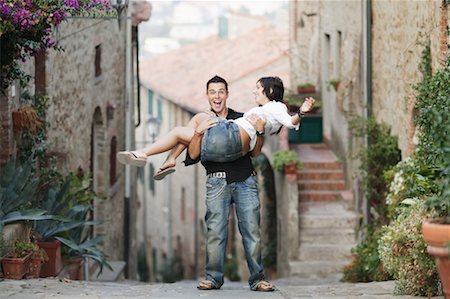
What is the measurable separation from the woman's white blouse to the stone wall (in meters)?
3.66

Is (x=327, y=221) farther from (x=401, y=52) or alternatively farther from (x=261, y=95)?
(x=261, y=95)

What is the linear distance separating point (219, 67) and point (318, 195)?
743 inches

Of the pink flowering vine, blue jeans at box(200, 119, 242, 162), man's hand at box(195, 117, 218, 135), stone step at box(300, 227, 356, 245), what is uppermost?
the pink flowering vine

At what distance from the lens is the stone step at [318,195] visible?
21.8 m

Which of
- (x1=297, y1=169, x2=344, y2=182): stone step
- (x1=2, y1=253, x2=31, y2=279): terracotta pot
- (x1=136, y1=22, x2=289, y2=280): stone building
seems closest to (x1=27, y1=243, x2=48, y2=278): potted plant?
(x1=2, y1=253, x2=31, y2=279): terracotta pot

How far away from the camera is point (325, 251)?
65.1 feet

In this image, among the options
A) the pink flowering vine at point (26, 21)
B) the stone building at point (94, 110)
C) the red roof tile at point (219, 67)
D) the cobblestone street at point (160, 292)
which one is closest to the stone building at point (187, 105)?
the red roof tile at point (219, 67)

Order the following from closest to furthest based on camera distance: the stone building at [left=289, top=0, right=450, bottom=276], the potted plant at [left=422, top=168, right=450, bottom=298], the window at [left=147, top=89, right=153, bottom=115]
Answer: the potted plant at [left=422, top=168, right=450, bottom=298], the stone building at [left=289, top=0, right=450, bottom=276], the window at [left=147, top=89, right=153, bottom=115]

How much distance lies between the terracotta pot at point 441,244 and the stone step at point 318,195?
1366cm

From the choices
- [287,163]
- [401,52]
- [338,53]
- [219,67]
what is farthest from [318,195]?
[219,67]

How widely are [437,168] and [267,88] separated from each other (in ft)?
4.69

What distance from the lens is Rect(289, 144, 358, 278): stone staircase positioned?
19.5 meters

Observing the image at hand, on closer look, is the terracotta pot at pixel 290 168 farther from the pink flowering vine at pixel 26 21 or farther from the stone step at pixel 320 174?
the pink flowering vine at pixel 26 21

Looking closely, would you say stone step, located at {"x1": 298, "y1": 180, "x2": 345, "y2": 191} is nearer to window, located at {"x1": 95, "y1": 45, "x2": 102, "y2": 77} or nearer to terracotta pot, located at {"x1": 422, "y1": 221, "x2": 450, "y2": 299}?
window, located at {"x1": 95, "y1": 45, "x2": 102, "y2": 77}
